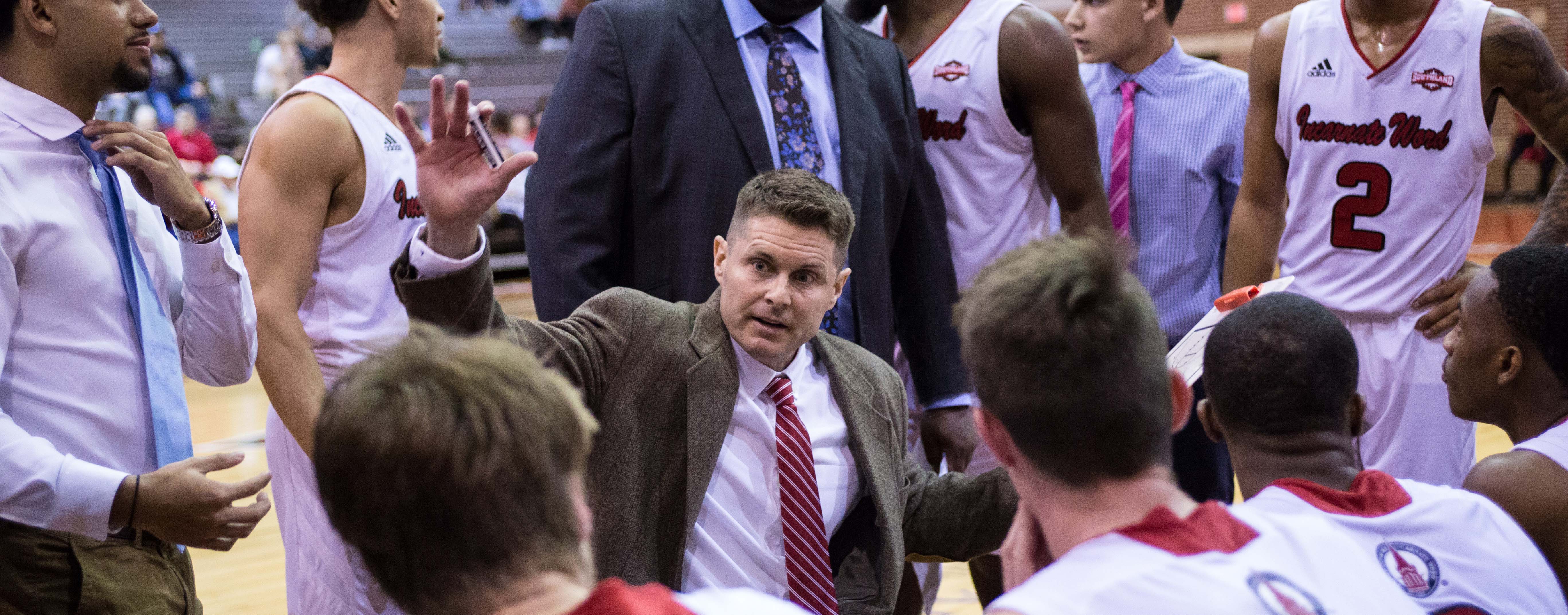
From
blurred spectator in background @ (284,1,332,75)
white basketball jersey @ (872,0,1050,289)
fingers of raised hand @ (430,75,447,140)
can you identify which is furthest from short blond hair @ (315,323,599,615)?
blurred spectator in background @ (284,1,332,75)

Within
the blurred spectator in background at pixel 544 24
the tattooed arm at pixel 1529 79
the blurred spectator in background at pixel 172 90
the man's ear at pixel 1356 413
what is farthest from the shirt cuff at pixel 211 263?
the blurred spectator in background at pixel 544 24

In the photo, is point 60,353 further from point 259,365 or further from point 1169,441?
point 1169,441

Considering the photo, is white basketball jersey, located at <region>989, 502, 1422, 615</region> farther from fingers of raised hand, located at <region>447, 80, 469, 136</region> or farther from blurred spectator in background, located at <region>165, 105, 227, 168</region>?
blurred spectator in background, located at <region>165, 105, 227, 168</region>

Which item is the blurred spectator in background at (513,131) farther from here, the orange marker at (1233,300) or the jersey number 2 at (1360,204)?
the orange marker at (1233,300)

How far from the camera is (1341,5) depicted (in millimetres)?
3127

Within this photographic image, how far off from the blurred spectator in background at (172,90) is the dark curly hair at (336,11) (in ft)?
39.7

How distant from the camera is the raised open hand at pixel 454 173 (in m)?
1.86

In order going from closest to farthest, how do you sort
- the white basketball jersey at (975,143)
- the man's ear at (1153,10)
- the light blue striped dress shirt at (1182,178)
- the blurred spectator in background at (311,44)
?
the white basketball jersey at (975,143), the light blue striped dress shirt at (1182,178), the man's ear at (1153,10), the blurred spectator in background at (311,44)

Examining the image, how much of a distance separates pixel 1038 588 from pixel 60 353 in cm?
158

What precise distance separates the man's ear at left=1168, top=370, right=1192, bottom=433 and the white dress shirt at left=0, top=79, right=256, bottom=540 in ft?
4.90

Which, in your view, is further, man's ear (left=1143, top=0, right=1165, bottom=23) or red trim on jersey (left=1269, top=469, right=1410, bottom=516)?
man's ear (left=1143, top=0, right=1165, bottom=23)

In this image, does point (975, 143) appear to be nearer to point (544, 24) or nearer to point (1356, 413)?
point (1356, 413)

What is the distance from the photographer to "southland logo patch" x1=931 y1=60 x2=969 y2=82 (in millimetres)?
3314

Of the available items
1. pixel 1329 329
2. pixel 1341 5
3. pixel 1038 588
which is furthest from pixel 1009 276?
pixel 1341 5
